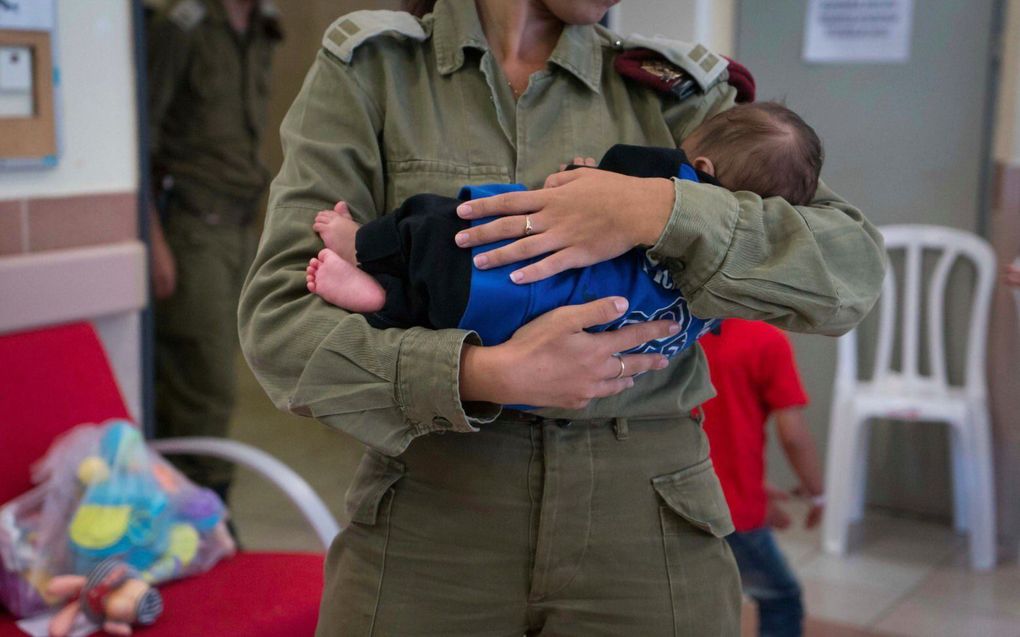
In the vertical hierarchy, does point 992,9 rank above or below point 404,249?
above

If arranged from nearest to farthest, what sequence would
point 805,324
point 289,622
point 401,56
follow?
1. point 805,324
2. point 401,56
3. point 289,622

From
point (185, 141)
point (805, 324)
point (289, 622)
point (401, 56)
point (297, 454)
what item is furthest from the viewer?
point (297, 454)

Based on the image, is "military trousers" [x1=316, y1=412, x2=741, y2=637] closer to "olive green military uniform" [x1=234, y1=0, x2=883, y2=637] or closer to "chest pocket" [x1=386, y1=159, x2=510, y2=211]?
"olive green military uniform" [x1=234, y1=0, x2=883, y2=637]

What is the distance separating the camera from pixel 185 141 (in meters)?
3.42

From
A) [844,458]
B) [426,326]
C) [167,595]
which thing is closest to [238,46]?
[167,595]

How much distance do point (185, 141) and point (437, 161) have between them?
2.43m

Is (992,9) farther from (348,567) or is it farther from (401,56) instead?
(348,567)

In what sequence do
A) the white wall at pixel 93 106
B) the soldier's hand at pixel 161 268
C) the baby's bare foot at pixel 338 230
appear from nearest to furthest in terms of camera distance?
1. the baby's bare foot at pixel 338 230
2. the white wall at pixel 93 106
3. the soldier's hand at pixel 161 268

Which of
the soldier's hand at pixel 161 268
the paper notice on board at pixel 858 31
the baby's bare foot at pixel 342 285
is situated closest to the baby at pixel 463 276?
the baby's bare foot at pixel 342 285

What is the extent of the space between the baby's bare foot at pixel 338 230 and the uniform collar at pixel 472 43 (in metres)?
0.21

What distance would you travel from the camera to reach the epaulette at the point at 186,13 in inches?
131

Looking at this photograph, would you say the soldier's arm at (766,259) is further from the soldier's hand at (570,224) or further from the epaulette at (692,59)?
the epaulette at (692,59)

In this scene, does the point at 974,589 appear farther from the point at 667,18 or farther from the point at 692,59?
the point at 692,59

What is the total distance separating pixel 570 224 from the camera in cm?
106
